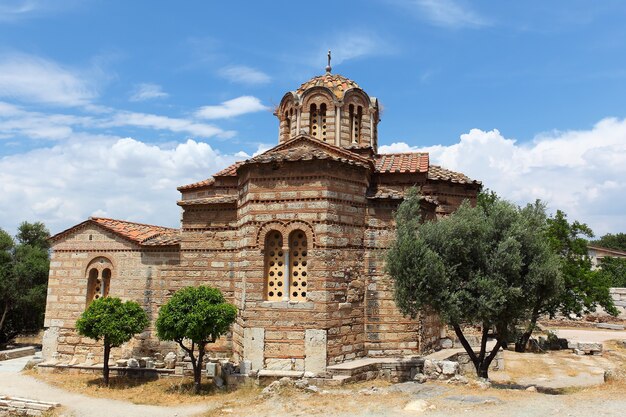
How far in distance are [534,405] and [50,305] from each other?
46.6 feet

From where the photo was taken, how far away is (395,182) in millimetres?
15297

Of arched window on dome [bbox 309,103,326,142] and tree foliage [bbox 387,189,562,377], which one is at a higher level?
arched window on dome [bbox 309,103,326,142]

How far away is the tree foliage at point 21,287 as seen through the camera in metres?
20.3

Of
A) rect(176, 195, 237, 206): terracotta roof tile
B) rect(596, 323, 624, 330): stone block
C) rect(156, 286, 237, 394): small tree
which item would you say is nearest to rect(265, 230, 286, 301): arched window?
rect(156, 286, 237, 394): small tree

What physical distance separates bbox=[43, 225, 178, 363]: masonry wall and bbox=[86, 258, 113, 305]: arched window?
13cm

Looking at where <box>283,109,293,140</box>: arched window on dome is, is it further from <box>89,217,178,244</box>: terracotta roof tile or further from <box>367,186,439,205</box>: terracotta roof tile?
<box>89,217,178,244</box>: terracotta roof tile

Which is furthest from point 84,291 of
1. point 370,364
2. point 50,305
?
point 370,364

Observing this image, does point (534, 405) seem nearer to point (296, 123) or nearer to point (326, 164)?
point (326, 164)

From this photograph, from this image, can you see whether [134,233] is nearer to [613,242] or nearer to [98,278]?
[98,278]

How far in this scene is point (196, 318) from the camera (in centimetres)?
1189

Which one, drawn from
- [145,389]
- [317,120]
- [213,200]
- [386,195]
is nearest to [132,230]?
[213,200]

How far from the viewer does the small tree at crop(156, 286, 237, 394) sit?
11.9m

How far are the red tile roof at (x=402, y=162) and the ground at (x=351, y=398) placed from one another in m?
6.36

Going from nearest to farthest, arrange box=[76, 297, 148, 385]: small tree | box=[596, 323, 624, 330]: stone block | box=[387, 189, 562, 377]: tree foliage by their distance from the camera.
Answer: box=[387, 189, 562, 377]: tree foliage
box=[76, 297, 148, 385]: small tree
box=[596, 323, 624, 330]: stone block
